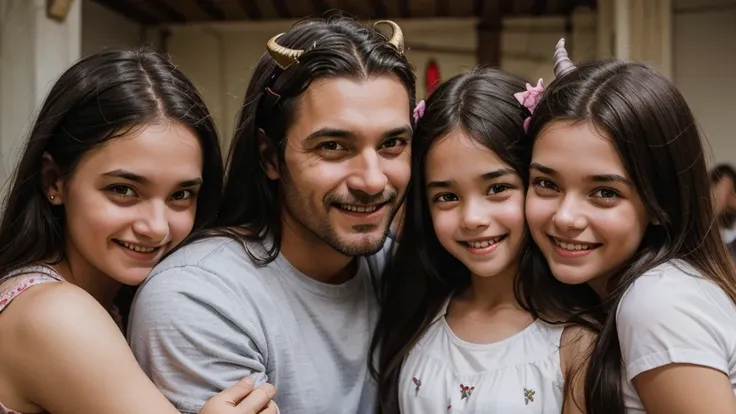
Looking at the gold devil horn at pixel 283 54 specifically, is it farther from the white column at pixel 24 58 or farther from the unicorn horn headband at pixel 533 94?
the white column at pixel 24 58

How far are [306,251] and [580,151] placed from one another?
64 centimetres

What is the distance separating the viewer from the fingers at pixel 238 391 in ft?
4.47

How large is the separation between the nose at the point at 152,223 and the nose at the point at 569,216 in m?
0.79

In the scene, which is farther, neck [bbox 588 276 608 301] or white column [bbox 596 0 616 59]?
white column [bbox 596 0 616 59]

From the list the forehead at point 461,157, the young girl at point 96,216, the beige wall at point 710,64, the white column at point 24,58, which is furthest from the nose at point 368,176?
the beige wall at point 710,64

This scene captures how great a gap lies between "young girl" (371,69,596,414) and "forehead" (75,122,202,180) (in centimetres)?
54

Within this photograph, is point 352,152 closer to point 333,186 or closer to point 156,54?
point 333,186

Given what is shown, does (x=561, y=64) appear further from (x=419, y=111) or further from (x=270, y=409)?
(x=270, y=409)

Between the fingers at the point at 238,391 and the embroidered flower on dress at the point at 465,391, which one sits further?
the embroidered flower on dress at the point at 465,391

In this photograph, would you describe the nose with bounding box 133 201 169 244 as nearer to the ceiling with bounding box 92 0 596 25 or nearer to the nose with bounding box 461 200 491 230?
the nose with bounding box 461 200 491 230

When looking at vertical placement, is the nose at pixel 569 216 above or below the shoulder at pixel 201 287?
above

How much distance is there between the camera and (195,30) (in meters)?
5.52

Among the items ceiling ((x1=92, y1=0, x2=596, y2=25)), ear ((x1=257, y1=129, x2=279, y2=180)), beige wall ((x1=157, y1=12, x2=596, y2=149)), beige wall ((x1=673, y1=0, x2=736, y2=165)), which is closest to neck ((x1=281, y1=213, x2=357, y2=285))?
ear ((x1=257, y1=129, x2=279, y2=180))

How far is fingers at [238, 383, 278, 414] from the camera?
1.35 metres
